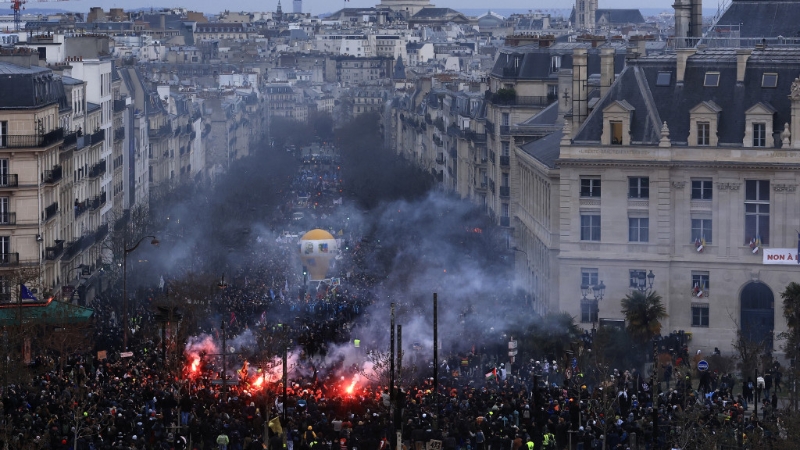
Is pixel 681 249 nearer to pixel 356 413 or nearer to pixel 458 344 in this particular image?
pixel 458 344

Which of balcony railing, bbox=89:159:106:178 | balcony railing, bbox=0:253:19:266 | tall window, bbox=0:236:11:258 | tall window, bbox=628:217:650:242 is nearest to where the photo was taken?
tall window, bbox=628:217:650:242

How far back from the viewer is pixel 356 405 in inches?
2330

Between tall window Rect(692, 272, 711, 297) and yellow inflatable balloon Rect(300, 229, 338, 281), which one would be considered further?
yellow inflatable balloon Rect(300, 229, 338, 281)

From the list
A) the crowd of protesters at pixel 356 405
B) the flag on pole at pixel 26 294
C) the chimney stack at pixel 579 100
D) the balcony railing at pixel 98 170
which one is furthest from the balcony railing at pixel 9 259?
the chimney stack at pixel 579 100

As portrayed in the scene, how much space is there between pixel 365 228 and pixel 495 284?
118ft

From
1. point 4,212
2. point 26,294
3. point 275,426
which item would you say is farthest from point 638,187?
point 275,426

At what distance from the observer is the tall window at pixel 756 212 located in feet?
241

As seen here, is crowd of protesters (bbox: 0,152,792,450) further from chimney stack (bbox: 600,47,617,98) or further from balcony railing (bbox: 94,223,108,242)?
balcony railing (bbox: 94,223,108,242)

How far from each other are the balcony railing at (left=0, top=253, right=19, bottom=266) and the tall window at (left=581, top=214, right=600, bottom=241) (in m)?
20.8

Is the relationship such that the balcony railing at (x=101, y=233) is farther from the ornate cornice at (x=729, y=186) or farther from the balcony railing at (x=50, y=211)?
the ornate cornice at (x=729, y=186)

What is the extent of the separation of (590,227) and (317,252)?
3345cm

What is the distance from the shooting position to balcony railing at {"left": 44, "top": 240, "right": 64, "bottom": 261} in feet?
265

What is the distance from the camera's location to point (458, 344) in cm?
7188

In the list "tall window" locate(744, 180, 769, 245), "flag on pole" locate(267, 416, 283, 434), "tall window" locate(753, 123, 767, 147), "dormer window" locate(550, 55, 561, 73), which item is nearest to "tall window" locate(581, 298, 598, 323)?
"tall window" locate(744, 180, 769, 245)
